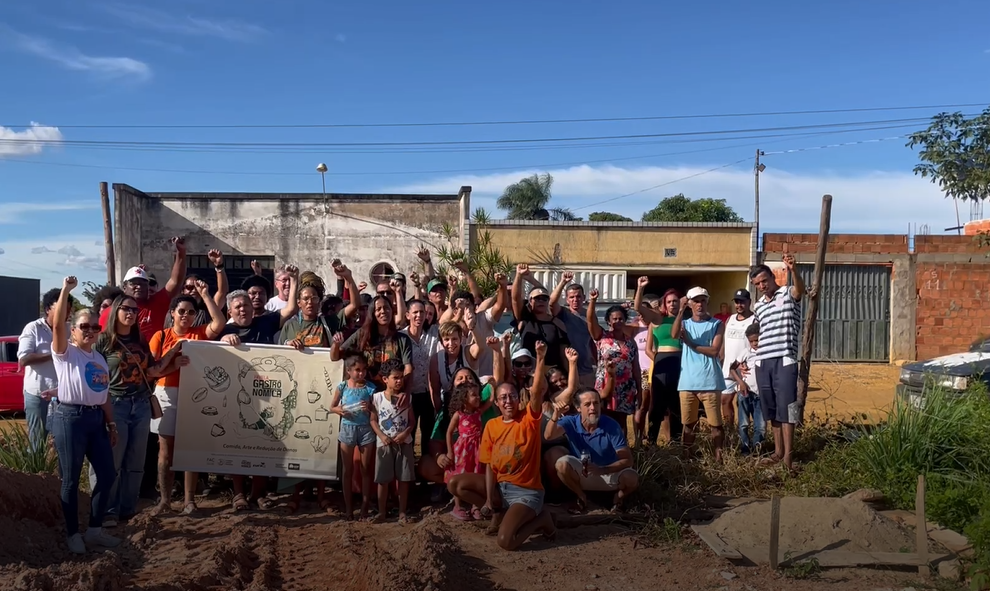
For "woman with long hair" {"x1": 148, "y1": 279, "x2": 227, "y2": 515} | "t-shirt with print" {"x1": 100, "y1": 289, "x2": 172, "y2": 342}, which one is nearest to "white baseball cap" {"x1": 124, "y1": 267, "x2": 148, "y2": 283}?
"t-shirt with print" {"x1": 100, "y1": 289, "x2": 172, "y2": 342}

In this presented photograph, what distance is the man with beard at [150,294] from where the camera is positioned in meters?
7.43

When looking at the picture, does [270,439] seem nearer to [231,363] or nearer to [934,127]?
[231,363]

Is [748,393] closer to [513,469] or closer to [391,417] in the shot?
[513,469]

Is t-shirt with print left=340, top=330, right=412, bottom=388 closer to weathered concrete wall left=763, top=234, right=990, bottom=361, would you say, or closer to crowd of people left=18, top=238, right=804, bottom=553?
crowd of people left=18, top=238, right=804, bottom=553

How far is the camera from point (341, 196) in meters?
23.0

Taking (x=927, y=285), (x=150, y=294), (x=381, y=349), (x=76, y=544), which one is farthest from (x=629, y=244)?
(x=76, y=544)

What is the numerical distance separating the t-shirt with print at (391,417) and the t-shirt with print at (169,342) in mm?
1894

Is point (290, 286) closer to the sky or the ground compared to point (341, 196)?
closer to the ground

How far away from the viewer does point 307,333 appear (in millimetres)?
7629

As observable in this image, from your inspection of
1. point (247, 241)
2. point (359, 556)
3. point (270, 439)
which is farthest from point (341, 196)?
point (359, 556)

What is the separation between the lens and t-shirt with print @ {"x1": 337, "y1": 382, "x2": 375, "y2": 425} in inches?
281

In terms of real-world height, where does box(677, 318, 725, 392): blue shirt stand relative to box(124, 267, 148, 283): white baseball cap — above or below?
below

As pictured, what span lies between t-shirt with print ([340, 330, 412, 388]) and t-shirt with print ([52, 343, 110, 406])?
6.69 ft

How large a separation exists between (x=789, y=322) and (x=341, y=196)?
16772mm
